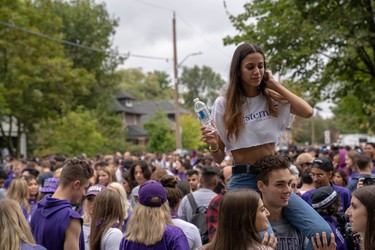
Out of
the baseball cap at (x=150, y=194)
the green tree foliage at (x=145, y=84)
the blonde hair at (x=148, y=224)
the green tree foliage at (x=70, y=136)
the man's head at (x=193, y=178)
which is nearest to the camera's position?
the blonde hair at (x=148, y=224)

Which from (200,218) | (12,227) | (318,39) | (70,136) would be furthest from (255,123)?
(70,136)

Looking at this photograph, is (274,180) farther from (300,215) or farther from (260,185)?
(300,215)

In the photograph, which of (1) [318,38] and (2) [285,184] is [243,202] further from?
(1) [318,38]

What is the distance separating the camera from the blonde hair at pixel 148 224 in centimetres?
516

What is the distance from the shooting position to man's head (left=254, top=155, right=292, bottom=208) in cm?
446

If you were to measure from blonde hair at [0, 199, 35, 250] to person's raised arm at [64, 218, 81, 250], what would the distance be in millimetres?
798

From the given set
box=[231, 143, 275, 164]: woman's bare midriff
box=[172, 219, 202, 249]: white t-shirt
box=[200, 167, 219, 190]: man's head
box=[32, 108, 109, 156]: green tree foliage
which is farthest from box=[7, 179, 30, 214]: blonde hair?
box=[32, 108, 109, 156]: green tree foliage

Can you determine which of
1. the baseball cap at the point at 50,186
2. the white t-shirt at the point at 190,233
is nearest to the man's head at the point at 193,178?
the baseball cap at the point at 50,186

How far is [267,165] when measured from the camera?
14.9 ft

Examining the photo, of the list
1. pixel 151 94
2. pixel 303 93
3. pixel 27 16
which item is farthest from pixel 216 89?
pixel 303 93

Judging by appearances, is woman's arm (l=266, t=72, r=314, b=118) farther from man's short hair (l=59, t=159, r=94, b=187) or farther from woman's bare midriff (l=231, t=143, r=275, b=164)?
man's short hair (l=59, t=159, r=94, b=187)

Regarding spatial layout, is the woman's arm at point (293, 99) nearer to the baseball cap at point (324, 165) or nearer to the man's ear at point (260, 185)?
the man's ear at point (260, 185)

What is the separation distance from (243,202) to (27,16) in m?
31.6

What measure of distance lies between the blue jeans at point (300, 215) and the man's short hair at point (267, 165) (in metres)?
0.10
